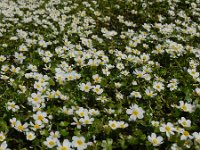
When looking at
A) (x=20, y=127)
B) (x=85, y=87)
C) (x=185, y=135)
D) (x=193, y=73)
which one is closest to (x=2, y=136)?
(x=20, y=127)

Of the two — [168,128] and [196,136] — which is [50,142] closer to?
[168,128]

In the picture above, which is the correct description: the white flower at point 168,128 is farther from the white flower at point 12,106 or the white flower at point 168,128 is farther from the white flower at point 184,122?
the white flower at point 12,106

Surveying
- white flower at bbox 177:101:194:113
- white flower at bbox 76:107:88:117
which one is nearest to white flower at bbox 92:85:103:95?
white flower at bbox 76:107:88:117

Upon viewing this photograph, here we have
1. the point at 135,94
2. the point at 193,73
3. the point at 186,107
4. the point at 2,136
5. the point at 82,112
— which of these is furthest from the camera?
the point at 193,73

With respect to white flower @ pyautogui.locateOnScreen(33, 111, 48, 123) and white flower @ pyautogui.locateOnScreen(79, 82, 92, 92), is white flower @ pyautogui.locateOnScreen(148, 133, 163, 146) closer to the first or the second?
white flower @ pyautogui.locateOnScreen(33, 111, 48, 123)

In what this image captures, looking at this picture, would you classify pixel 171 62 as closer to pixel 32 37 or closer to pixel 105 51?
pixel 105 51

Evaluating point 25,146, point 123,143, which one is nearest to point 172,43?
point 123,143
